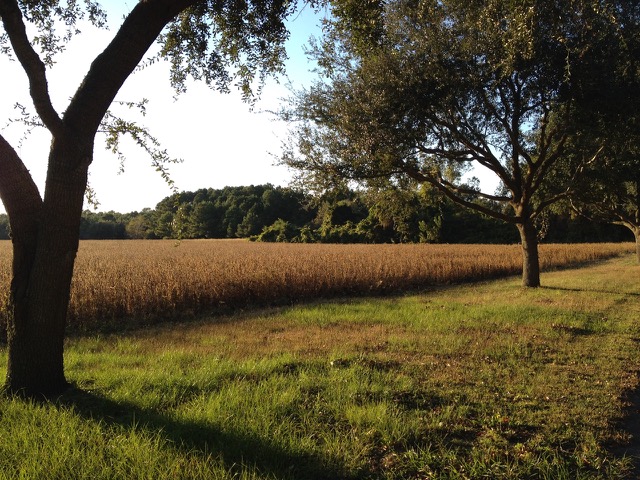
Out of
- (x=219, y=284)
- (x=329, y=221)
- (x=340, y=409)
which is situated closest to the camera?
(x=340, y=409)

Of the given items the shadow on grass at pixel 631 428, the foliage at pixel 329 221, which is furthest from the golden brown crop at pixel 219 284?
the shadow on grass at pixel 631 428

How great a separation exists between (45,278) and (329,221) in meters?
47.6

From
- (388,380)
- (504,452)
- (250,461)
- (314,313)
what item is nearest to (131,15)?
(250,461)

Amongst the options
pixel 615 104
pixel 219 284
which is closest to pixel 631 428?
pixel 615 104

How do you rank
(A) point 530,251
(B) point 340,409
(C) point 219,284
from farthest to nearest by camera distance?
(A) point 530,251
(C) point 219,284
(B) point 340,409

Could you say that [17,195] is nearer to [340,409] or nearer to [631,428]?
[340,409]

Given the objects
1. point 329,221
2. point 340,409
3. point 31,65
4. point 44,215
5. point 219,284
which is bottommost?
point 340,409

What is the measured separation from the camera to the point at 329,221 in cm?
5172

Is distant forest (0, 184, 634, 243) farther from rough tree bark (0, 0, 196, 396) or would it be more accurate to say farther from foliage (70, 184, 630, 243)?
rough tree bark (0, 0, 196, 396)

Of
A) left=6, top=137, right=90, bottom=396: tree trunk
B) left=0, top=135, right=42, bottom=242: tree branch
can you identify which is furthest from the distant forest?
left=6, top=137, right=90, bottom=396: tree trunk

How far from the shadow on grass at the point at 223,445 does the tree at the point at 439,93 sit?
7.22 m

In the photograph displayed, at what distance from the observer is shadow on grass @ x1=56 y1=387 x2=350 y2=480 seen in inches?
122

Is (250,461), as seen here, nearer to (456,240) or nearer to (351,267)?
(351,267)

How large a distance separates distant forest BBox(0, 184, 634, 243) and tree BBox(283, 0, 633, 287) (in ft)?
5.60
